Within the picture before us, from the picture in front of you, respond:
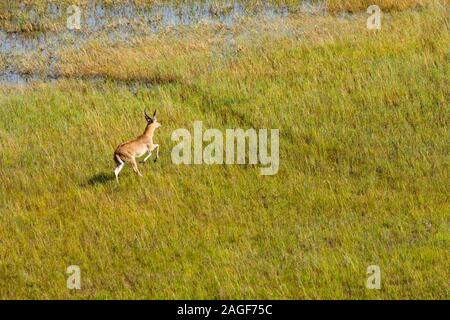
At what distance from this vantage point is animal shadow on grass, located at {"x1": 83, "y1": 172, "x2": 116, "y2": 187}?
18516mm

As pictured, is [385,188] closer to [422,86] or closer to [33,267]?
[422,86]

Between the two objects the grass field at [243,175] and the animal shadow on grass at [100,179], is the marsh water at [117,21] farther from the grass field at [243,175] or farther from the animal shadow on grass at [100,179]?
the animal shadow on grass at [100,179]

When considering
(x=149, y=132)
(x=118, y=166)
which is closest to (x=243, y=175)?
(x=149, y=132)

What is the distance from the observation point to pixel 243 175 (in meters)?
18.6

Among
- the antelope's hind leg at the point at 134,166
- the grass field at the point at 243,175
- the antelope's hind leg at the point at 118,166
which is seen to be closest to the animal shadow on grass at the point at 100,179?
the grass field at the point at 243,175

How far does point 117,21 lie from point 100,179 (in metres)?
11.6

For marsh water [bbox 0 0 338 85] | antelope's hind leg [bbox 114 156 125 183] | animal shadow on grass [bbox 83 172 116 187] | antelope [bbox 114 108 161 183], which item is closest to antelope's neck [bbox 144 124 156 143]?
antelope [bbox 114 108 161 183]

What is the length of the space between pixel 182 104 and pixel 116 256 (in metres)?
6.95

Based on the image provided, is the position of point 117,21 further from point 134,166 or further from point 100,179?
point 134,166

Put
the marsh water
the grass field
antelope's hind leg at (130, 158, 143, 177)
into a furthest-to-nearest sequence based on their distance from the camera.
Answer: the marsh water
antelope's hind leg at (130, 158, 143, 177)
the grass field

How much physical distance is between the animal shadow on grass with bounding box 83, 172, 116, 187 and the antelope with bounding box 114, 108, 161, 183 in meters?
0.35

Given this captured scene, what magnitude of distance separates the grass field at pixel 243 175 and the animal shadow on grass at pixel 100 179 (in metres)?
0.05

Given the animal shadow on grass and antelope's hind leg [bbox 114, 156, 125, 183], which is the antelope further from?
the animal shadow on grass

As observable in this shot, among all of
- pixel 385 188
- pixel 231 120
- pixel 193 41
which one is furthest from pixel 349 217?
pixel 193 41
